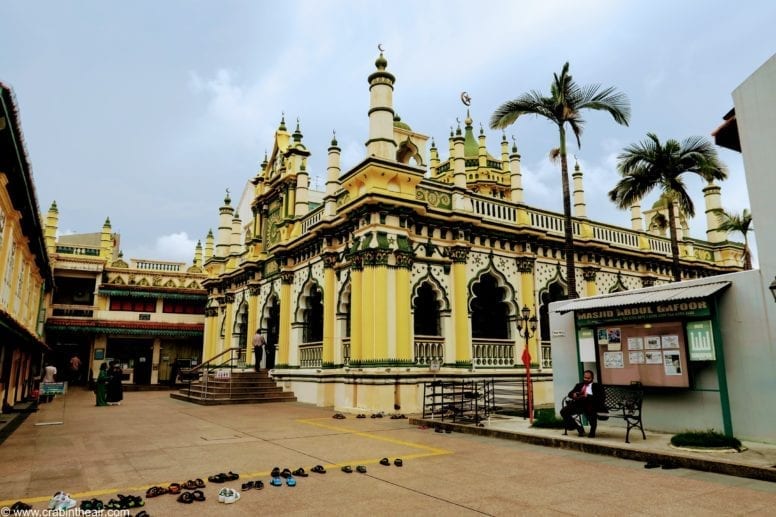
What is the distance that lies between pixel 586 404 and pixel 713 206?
24651mm

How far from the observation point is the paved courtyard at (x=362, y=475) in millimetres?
5984

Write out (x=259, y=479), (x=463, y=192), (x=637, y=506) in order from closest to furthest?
(x=637, y=506), (x=259, y=479), (x=463, y=192)

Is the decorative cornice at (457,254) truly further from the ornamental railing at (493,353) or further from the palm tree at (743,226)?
the palm tree at (743,226)

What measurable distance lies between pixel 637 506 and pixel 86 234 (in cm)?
5253

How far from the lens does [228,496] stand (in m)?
6.11

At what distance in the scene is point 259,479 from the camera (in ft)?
24.1

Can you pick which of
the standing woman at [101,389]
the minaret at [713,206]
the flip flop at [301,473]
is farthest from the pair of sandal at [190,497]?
the minaret at [713,206]

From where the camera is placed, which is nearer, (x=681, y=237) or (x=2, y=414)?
(x=2, y=414)

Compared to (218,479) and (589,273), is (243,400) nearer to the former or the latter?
(218,479)

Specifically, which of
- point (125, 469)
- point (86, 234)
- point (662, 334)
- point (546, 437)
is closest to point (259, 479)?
point (125, 469)

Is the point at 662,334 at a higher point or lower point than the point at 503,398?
higher

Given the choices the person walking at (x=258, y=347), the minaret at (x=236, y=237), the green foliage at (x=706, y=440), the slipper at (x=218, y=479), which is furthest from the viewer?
the minaret at (x=236, y=237)

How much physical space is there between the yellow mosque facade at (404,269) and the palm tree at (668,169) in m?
4.25

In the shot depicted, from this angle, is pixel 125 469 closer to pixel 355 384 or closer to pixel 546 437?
pixel 546 437
